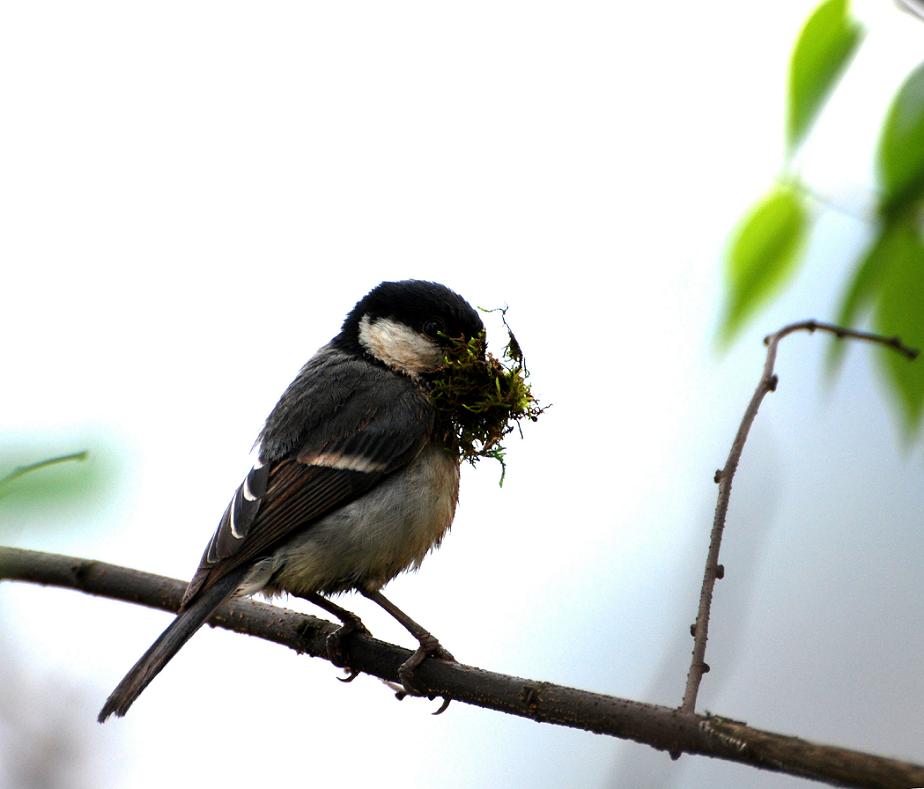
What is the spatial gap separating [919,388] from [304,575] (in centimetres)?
204

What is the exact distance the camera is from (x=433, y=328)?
11.3 ft

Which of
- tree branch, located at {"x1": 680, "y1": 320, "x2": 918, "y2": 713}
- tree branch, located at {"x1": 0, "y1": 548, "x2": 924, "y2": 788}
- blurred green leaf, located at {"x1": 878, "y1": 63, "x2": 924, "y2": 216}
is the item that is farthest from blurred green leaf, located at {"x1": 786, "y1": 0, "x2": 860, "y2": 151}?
tree branch, located at {"x1": 0, "y1": 548, "x2": 924, "y2": 788}

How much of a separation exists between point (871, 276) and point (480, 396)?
176cm

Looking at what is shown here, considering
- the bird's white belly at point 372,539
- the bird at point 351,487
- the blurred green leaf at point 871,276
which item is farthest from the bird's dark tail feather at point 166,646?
the blurred green leaf at point 871,276

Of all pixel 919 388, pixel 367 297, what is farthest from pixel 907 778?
pixel 367 297

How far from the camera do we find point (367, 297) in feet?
12.8

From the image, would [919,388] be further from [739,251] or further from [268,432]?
[268,432]

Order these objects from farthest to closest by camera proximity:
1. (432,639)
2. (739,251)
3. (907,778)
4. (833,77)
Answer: (432,639), (739,251), (833,77), (907,778)

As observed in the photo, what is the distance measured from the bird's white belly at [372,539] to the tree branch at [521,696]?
5.4 inches

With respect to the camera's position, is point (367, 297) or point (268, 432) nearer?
point (268, 432)

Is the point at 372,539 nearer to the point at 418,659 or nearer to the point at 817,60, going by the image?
the point at 418,659

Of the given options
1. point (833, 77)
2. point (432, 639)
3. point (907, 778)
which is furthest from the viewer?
point (432, 639)

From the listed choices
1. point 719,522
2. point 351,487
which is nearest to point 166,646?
point 351,487

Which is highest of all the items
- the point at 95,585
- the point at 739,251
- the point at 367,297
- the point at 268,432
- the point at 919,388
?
the point at 739,251
